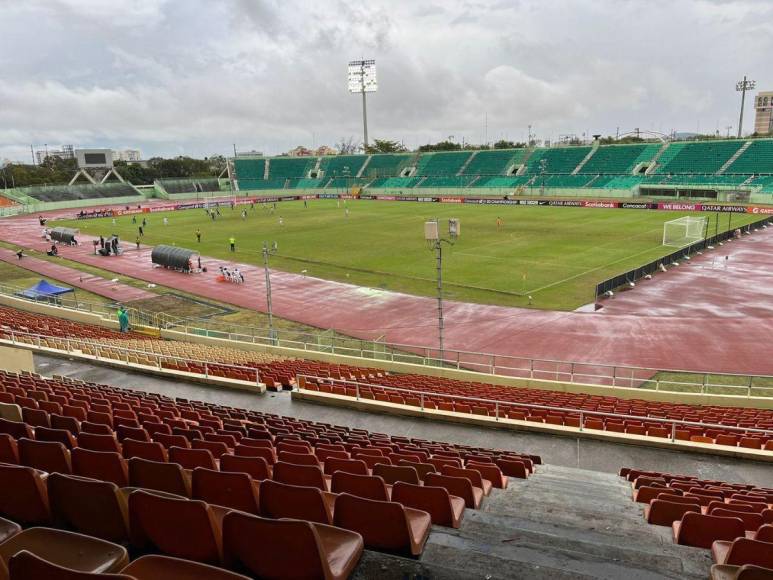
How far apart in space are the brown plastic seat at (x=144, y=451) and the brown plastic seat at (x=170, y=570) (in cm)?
321

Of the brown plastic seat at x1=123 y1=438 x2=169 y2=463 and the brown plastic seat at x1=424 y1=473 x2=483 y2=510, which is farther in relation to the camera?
the brown plastic seat at x1=424 y1=473 x2=483 y2=510

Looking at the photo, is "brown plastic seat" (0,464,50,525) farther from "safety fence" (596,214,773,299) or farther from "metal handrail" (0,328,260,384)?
"safety fence" (596,214,773,299)

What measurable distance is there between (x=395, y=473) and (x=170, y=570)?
3808 mm

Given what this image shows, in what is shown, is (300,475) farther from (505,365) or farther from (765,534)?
(505,365)

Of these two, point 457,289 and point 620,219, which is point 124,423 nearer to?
point 457,289

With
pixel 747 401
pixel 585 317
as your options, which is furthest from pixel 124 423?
pixel 585 317

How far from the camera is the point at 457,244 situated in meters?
54.5

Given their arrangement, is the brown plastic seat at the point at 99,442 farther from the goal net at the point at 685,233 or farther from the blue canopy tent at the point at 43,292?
the goal net at the point at 685,233

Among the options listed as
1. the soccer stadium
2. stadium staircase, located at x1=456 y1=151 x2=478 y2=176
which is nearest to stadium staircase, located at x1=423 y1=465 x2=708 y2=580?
the soccer stadium

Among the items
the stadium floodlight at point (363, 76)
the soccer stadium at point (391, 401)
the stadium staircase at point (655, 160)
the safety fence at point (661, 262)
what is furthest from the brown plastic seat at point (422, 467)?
the stadium floodlight at point (363, 76)

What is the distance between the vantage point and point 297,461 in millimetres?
6910

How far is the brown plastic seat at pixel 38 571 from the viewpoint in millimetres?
2715

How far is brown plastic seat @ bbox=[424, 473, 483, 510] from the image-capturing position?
642 cm

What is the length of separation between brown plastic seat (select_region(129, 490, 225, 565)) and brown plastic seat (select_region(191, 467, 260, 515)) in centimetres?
74
